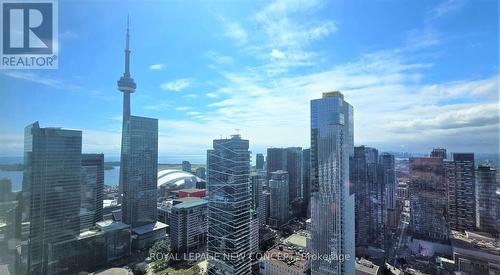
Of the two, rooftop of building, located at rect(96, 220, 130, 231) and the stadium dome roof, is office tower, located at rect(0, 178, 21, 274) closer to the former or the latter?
rooftop of building, located at rect(96, 220, 130, 231)

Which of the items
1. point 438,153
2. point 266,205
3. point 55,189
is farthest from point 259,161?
point 55,189

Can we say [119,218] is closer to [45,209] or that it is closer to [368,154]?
[45,209]

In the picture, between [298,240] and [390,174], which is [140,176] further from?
[390,174]

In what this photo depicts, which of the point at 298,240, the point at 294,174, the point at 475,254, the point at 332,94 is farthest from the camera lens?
the point at 294,174

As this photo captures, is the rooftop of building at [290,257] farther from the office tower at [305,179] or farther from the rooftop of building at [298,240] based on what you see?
the office tower at [305,179]

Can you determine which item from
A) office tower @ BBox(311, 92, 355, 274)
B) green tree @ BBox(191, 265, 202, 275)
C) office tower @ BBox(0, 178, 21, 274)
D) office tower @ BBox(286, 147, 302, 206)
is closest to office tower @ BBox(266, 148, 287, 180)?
office tower @ BBox(286, 147, 302, 206)

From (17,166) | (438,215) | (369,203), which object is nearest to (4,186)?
(17,166)

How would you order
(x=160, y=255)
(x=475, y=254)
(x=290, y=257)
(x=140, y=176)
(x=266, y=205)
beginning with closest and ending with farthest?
(x=475, y=254), (x=290, y=257), (x=160, y=255), (x=140, y=176), (x=266, y=205)

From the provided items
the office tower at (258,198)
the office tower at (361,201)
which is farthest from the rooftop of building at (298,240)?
the office tower at (258,198)
